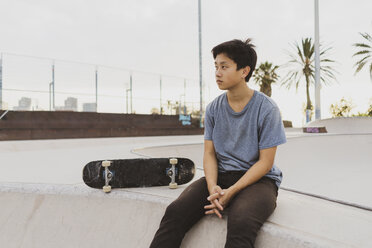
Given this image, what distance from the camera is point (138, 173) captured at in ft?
7.88

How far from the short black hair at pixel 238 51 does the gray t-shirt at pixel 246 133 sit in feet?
0.85

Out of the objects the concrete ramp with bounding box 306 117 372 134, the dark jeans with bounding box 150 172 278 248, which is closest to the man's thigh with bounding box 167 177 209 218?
the dark jeans with bounding box 150 172 278 248

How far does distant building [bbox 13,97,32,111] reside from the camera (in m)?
12.0

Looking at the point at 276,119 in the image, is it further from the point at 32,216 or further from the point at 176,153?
the point at 176,153

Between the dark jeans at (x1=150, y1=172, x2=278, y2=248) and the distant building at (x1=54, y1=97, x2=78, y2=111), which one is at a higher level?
the distant building at (x1=54, y1=97, x2=78, y2=111)

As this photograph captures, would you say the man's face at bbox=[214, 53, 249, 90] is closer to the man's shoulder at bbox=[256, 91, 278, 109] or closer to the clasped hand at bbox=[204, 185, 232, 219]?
the man's shoulder at bbox=[256, 91, 278, 109]

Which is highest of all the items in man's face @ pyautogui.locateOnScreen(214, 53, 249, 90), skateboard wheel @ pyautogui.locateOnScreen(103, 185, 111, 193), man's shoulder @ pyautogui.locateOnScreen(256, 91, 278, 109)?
man's face @ pyautogui.locateOnScreen(214, 53, 249, 90)

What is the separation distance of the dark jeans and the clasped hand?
0.05 m

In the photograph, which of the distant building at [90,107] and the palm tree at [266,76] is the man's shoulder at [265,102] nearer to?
the distant building at [90,107]

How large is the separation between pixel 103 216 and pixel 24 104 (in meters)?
12.4

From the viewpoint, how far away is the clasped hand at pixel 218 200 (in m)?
1.67

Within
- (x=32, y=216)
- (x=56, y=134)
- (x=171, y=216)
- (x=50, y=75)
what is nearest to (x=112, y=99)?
(x=50, y=75)

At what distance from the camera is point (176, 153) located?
6.32m

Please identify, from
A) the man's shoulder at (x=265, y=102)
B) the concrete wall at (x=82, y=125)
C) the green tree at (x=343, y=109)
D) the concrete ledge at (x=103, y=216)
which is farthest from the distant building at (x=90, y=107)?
the green tree at (x=343, y=109)
